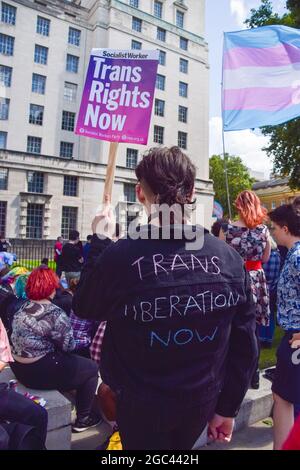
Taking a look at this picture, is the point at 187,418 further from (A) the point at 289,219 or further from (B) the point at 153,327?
(A) the point at 289,219

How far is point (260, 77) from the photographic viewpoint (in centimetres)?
595

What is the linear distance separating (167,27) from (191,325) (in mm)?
42940

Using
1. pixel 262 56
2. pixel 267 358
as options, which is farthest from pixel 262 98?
pixel 267 358

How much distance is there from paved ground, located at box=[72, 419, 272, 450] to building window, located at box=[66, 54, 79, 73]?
35948 mm

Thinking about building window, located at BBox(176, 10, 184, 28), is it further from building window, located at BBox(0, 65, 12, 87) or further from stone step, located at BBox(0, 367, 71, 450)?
stone step, located at BBox(0, 367, 71, 450)

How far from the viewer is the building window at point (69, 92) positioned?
33938mm

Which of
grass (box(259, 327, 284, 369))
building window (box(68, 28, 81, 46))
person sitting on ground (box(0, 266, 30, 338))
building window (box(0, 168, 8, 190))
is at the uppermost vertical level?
building window (box(68, 28, 81, 46))

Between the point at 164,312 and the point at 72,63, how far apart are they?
37612 millimetres

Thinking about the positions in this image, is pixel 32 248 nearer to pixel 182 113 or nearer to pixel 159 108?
pixel 159 108

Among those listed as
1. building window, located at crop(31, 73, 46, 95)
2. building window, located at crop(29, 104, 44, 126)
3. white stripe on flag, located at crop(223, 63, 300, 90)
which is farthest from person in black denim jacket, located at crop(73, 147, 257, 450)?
building window, located at crop(31, 73, 46, 95)

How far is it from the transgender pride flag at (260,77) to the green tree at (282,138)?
12737 millimetres

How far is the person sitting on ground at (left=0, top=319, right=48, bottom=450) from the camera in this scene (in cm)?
251

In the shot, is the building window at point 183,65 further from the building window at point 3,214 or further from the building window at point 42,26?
the building window at point 3,214
